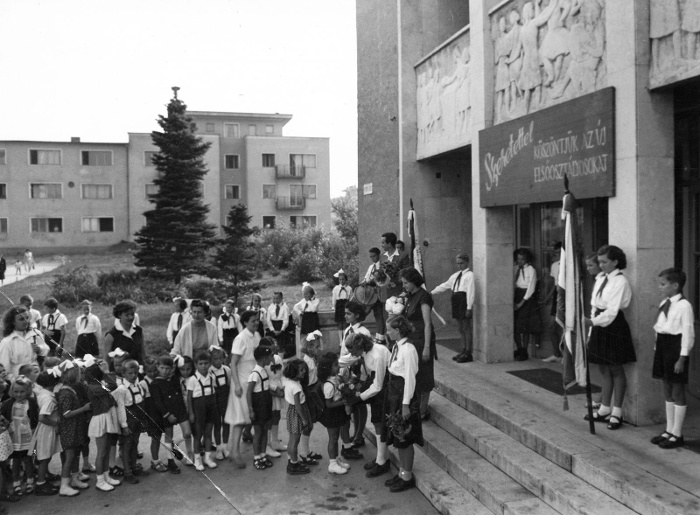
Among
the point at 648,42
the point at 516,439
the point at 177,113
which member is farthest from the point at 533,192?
the point at 177,113

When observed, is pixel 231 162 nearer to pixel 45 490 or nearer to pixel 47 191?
pixel 47 191

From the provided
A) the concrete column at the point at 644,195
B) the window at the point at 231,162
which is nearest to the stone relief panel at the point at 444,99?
the concrete column at the point at 644,195

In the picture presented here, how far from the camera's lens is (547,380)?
8.73m

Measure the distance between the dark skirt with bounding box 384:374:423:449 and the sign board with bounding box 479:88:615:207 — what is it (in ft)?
9.87

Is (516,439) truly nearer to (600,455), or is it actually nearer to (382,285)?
(600,455)

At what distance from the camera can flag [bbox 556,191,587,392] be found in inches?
263

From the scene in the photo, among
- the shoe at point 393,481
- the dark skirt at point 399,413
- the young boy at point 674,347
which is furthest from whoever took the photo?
the shoe at point 393,481

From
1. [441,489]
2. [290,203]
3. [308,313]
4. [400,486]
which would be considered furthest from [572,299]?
[290,203]

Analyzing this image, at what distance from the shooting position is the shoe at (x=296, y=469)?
7.30 metres

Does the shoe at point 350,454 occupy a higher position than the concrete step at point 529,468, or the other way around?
the concrete step at point 529,468

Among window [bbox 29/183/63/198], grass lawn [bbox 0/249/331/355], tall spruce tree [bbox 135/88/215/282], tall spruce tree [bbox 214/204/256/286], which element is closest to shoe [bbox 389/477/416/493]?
grass lawn [bbox 0/249/331/355]

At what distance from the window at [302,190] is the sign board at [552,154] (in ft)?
154

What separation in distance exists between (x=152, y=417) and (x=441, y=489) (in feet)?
11.0

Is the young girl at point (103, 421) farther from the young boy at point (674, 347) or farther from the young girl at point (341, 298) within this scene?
the young boy at point (674, 347)
